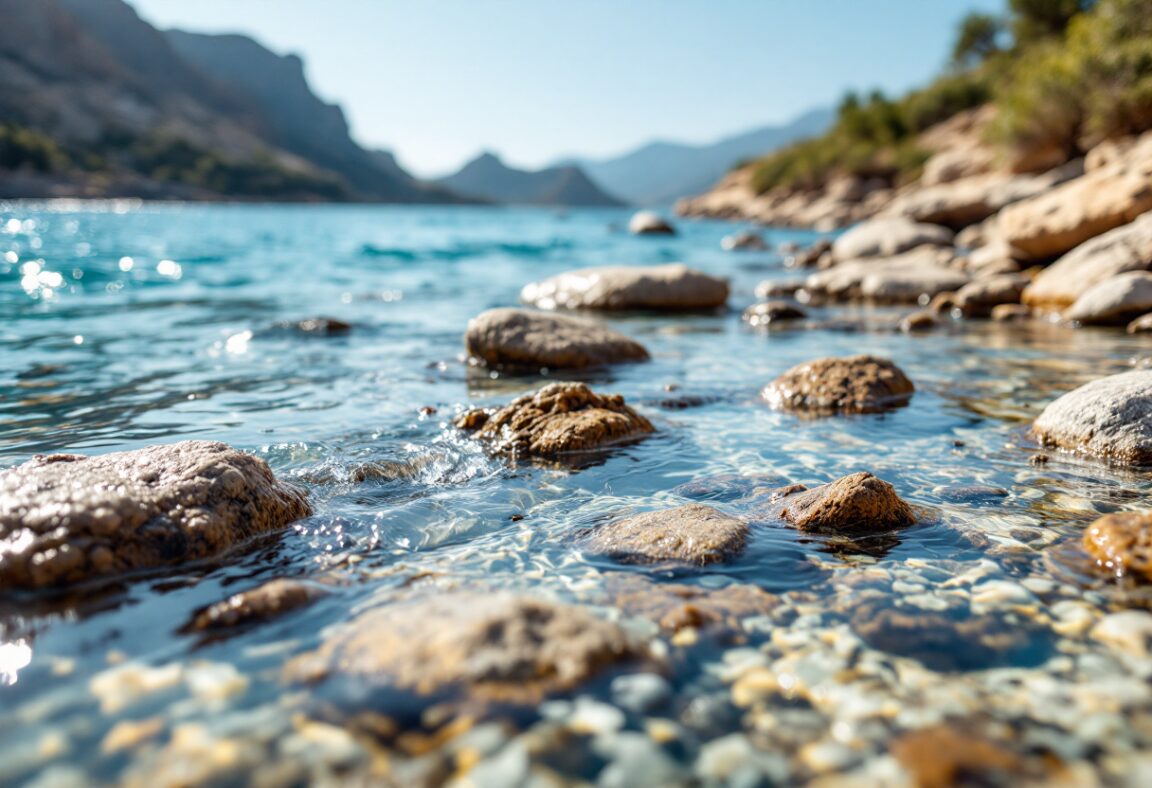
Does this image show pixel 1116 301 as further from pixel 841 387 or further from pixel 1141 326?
pixel 841 387

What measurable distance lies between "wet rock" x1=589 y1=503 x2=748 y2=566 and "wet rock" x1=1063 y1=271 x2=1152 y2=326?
33.0 ft

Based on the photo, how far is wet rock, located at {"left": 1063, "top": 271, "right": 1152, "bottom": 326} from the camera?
11.4 metres

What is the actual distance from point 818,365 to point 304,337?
696cm

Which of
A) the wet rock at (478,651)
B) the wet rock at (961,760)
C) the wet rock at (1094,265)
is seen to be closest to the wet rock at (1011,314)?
the wet rock at (1094,265)

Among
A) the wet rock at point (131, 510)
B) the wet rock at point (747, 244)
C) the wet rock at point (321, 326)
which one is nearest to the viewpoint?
the wet rock at point (131, 510)

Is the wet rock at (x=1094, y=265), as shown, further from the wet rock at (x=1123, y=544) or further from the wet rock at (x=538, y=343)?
the wet rock at (x=1123, y=544)

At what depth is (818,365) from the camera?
302 inches

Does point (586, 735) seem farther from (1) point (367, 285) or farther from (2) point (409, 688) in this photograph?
(1) point (367, 285)

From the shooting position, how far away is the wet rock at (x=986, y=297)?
46.1ft

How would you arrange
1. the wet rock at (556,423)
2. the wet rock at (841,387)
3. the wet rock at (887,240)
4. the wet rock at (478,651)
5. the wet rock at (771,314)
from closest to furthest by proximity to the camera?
the wet rock at (478,651), the wet rock at (556,423), the wet rock at (841,387), the wet rock at (771,314), the wet rock at (887,240)

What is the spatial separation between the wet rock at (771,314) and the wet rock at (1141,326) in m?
4.62

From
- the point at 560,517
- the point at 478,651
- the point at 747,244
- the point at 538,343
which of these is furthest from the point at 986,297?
the point at 747,244

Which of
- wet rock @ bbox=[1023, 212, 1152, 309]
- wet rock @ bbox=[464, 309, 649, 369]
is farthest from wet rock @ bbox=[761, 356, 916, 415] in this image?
wet rock @ bbox=[1023, 212, 1152, 309]

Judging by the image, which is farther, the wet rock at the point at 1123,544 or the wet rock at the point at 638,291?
the wet rock at the point at 638,291
